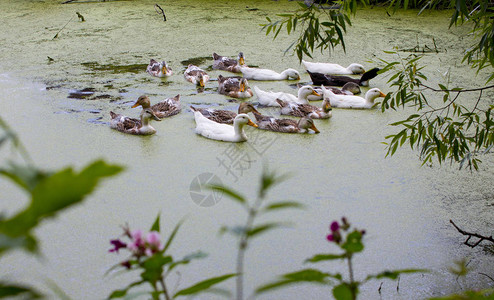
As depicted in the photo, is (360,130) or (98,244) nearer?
(98,244)

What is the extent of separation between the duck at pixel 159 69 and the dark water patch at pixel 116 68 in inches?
5.8

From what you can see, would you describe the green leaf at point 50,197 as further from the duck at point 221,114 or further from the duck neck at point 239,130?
the duck at point 221,114

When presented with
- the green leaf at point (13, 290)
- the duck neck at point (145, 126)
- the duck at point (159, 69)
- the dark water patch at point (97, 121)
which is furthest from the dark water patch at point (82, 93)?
the green leaf at point (13, 290)

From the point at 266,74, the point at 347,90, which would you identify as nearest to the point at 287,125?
the point at 347,90

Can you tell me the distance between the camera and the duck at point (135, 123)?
3742mm

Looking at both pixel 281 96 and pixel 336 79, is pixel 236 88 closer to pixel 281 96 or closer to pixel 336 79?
pixel 281 96

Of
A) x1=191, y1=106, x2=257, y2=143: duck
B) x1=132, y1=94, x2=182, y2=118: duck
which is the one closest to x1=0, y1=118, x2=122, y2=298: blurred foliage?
x1=191, y1=106, x2=257, y2=143: duck

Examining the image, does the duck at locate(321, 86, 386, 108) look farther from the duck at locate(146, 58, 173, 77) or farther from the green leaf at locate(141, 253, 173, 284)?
the green leaf at locate(141, 253, 173, 284)

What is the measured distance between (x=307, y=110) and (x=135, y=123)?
4.44 ft

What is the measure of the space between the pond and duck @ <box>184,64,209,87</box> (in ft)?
0.22

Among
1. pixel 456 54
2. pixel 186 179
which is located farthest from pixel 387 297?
pixel 456 54

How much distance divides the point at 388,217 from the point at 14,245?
7.70 feet

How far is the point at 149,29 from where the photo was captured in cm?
678

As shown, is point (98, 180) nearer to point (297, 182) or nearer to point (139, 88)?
point (297, 182)
